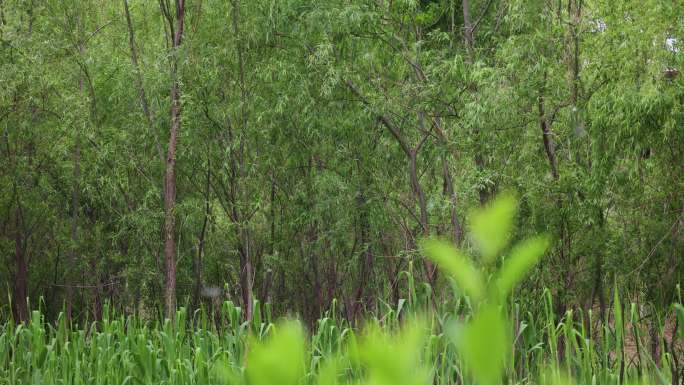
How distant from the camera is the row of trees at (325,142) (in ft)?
20.3

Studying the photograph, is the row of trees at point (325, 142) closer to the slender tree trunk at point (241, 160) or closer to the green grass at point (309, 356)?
the slender tree trunk at point (241, 160)

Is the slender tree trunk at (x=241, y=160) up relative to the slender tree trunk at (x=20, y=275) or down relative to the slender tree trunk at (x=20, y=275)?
up

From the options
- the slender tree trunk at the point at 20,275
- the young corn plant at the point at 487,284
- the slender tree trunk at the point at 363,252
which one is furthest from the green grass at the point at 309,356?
the slender tree trunk at the point at 20,275

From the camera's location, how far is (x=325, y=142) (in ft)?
28.4

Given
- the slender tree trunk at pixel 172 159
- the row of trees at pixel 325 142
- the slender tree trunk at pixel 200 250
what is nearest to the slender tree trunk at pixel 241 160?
the row of trees at pixel 325 142

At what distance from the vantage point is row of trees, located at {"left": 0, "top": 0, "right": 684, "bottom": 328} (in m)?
6.20

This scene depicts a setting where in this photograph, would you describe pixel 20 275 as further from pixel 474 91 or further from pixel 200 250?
pixel 474 91

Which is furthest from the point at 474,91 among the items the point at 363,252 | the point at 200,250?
the point at 200,250

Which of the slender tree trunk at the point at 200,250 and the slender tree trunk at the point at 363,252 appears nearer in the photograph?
the slender tree trunk at the point at 363,252

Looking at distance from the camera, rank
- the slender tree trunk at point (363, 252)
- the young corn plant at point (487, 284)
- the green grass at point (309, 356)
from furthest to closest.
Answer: the slender tree trunk at point (363, 252) → the green grass at point (309, 356) → the young corn plant at point (487, 284)

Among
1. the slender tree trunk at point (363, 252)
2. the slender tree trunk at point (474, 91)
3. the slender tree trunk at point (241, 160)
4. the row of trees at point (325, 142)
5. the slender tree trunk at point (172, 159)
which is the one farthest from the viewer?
the slender tree trunk at point (363, 252)

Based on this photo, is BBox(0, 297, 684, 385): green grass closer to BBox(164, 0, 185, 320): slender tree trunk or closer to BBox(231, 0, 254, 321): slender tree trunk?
BBox(164, 0, 185, 320): slender tree trunk

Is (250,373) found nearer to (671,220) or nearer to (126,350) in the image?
(126,350)

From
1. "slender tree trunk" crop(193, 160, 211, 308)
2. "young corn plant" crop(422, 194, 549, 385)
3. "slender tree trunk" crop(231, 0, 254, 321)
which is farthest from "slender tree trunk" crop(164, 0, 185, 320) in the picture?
"young corn plant" crop(422, 194, 549, 385)
